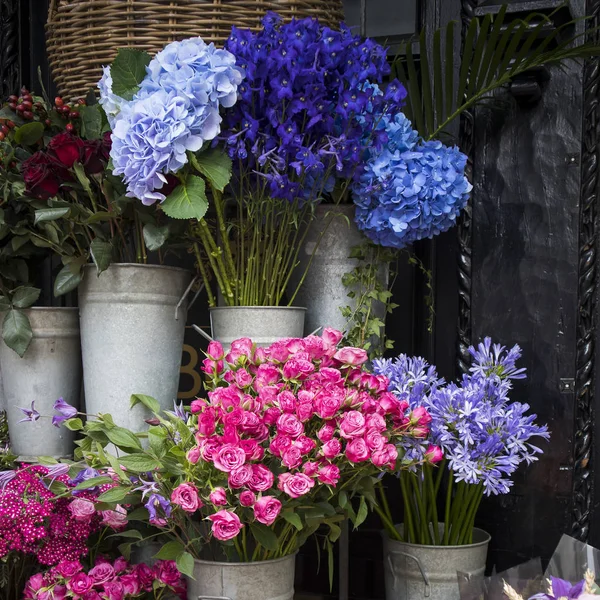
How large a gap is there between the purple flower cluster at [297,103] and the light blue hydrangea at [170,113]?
0.04 metres

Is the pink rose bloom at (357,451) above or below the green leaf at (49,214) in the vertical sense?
below

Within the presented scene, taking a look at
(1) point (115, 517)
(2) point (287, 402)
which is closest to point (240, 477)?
(2) point (287, 402)

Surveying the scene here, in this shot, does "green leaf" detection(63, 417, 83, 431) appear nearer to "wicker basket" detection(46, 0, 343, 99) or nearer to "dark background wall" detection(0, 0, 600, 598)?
"wicker basket" detection(46, 0, 343, 99)

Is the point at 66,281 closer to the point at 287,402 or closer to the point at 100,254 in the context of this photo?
the point at 100,254

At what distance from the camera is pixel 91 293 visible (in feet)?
4.80

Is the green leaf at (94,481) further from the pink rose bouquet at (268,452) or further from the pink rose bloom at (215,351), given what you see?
the pink rose bloom at (215,351)

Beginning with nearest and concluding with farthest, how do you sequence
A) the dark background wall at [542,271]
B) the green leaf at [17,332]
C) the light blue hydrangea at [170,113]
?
1. the light blue hydrangea at [170,113]
2. the green leaf at [17,332]
3. the dark background wall at [542,271]

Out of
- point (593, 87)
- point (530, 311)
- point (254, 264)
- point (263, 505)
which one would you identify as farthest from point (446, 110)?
point (263, 505)

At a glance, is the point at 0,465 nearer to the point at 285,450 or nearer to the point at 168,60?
the point at 285,450

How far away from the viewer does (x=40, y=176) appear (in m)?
1.38

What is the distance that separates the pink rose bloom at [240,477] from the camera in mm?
1078

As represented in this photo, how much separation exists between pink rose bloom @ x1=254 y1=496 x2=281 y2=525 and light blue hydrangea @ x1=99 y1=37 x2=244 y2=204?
530 mm

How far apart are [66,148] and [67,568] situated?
2.29 feet

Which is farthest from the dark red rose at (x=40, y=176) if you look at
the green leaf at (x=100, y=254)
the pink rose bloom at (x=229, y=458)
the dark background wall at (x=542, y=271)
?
the dark background wall at (x=542, y=271)
